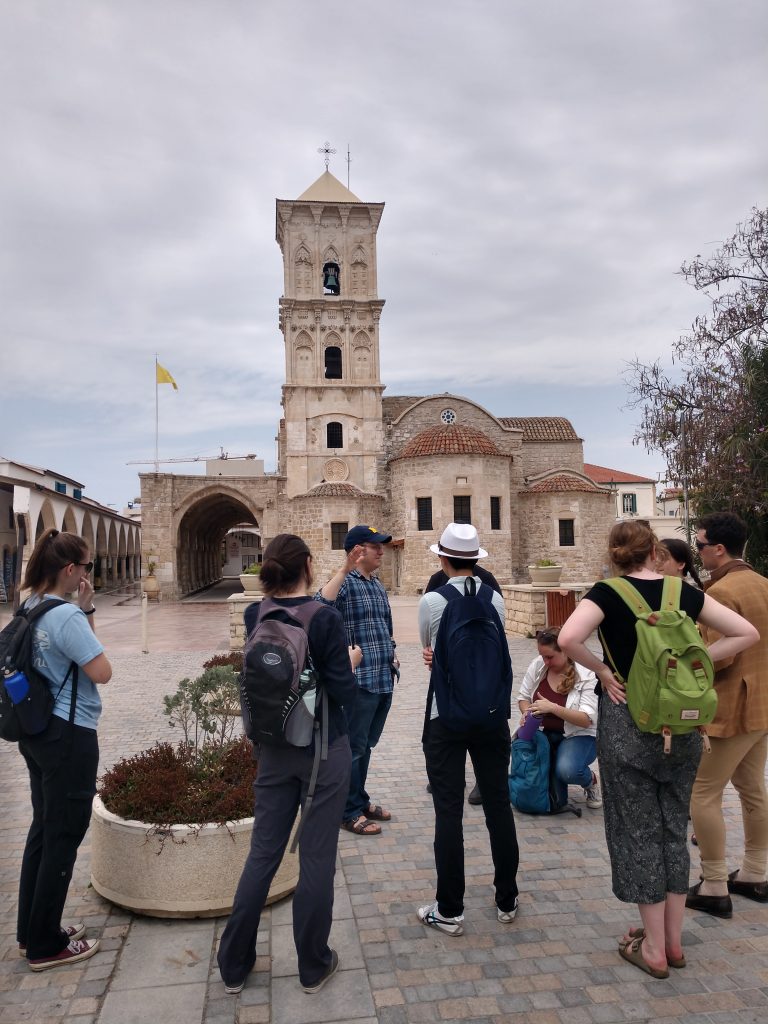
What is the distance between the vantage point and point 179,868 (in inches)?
131

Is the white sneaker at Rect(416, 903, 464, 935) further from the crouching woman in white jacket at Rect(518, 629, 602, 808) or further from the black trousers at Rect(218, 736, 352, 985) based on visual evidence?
the crouching woman in white jacket at Rect(518, 629, 602, 808)

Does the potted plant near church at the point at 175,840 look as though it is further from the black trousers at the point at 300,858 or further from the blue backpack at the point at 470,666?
the blue backpack at the point at 470,666

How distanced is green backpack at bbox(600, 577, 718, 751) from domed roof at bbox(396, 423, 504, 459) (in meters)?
24.4

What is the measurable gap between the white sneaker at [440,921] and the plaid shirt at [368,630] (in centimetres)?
137

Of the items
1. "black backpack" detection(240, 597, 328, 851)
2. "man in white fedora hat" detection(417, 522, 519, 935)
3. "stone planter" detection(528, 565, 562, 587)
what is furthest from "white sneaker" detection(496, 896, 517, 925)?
"stone planter" detection(528, 565, 562, 587)

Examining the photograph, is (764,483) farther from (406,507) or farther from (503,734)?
(406,507)

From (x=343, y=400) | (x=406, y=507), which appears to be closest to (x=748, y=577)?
(x=406, y=507)

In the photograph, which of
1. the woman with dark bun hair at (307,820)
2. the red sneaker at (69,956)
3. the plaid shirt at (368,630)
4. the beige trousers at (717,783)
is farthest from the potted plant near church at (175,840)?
the beige trousers at (717,783)

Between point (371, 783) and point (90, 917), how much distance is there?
2.52m

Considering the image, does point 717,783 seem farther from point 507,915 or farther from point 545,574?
point 545,574

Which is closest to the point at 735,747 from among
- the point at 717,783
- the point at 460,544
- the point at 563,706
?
the point at 717,783

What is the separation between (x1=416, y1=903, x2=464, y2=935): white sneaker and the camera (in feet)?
10.4

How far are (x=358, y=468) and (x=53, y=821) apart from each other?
27.2 meters

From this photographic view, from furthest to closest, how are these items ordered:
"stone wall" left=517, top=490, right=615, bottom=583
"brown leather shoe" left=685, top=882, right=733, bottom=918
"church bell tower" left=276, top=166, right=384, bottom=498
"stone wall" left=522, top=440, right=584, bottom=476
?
1. "stone wall" left=522, top=440, right=584, bottom=476
2. "church bell tower" left=276, top=166, right=384, bottom=498
3. "stone wall" left=517, top=490, right=615, bottom=583
4. "brown leather shoe" left=685, top=882, right=733, bottom=918
